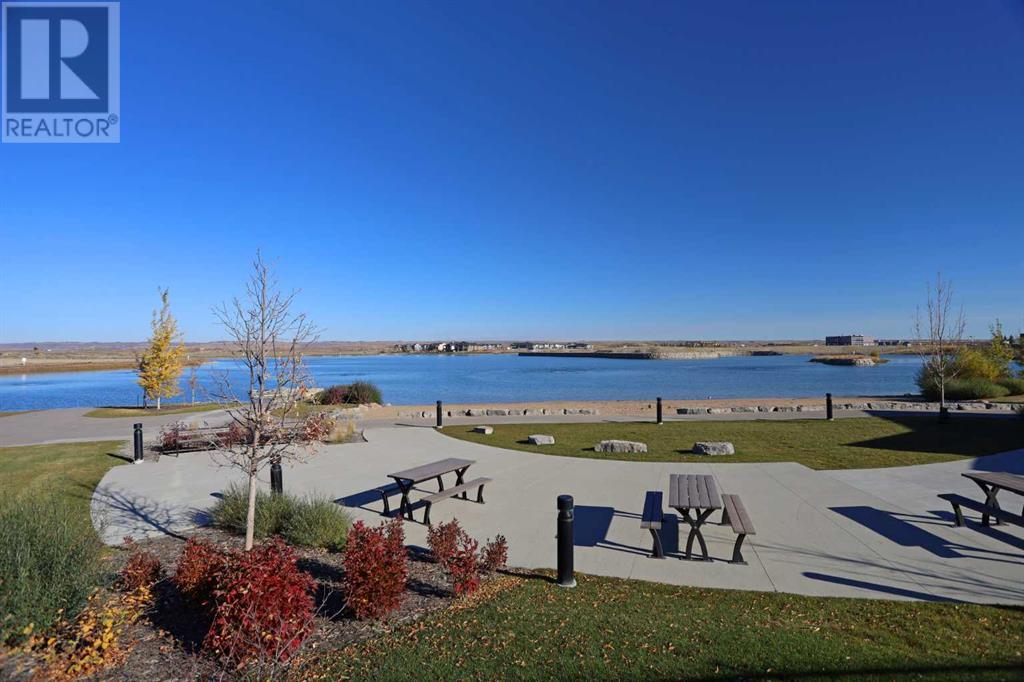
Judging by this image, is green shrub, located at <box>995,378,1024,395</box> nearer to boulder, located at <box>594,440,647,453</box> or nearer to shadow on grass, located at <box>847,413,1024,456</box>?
shadow on grass, located at <box>847,413,1024,456</box>

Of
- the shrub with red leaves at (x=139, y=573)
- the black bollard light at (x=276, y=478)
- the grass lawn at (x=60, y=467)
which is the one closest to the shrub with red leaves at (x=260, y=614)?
the shrub with red leaves at (x=139, y=573)

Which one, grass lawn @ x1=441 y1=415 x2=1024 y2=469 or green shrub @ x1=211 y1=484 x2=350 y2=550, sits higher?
green shrub @ x1=211 y1=484 x2=350 y2=550

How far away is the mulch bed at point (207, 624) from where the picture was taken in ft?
13.3

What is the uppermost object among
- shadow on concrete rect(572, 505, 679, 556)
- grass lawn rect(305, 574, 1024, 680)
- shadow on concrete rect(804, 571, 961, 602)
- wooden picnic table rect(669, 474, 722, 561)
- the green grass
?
wooden picnic table rect(669, 474, 722, 561)

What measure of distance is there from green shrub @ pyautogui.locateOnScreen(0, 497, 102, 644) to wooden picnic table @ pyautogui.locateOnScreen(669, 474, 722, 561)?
5.57 m

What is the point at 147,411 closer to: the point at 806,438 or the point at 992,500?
the point at 806,438

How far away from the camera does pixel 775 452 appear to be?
1294 centimetres

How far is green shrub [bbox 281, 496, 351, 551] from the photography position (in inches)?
261

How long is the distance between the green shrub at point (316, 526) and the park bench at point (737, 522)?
464 cm

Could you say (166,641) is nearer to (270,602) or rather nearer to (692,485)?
(270,602)

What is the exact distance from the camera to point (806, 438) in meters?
14.8

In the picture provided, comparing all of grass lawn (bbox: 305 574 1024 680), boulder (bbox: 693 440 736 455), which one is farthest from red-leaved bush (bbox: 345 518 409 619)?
boulder (bbox: 693 440 736 455)

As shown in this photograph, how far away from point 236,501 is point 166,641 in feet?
11.2

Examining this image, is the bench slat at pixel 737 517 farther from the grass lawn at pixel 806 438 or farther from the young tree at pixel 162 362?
the young tree at pixel 162 362
